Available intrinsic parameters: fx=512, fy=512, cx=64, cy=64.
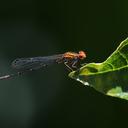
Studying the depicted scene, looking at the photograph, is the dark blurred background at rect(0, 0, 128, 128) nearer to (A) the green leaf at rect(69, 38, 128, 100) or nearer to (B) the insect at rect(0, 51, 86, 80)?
(B) the insect at rect(0, 51, 86, 80)

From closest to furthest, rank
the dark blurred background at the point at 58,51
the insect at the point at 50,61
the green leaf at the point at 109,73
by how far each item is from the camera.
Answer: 1. the green leaf at the point at 109,73
2. the insect at the point at 50,61
3. the dark blurred background at the point at 58,51

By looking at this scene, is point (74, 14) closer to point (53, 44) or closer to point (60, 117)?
point (53, 44)

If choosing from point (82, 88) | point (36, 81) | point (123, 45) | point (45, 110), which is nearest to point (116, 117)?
point (82, 88)

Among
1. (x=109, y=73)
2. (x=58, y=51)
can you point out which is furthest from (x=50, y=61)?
(x=58, y=51)

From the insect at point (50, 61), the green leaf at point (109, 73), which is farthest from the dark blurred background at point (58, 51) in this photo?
the green leaf at point (109, 73)

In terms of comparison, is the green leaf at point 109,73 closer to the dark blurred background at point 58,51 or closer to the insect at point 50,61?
the insect at point 50,61

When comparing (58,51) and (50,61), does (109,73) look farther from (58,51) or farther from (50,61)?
(58,51)
